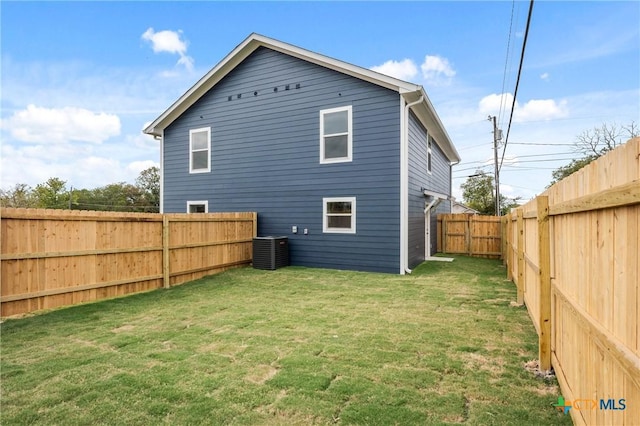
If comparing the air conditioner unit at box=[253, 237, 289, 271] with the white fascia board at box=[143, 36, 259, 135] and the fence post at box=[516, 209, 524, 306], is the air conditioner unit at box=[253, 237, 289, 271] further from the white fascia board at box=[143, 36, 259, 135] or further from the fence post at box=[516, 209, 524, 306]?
the fence post at box=[516, 209, 524, 306]

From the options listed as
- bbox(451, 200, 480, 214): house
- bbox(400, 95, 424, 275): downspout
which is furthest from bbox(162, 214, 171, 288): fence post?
bbox(451, 200, 480, 214): house

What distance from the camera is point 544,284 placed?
3.03 m

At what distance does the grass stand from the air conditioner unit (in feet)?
10.0

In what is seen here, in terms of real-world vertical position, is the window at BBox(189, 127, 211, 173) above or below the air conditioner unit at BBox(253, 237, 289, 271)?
above

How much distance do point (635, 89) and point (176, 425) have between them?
17.1m

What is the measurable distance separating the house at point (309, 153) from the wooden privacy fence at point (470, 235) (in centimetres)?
177

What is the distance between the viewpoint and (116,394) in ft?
8.89

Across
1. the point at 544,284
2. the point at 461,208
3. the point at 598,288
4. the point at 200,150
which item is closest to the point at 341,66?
the point at 200,150

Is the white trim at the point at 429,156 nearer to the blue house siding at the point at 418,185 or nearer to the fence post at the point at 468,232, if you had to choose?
the blue house siding at the point at 418,185

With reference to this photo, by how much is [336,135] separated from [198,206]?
18.1ft

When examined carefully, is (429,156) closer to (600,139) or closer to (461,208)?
(600,139)

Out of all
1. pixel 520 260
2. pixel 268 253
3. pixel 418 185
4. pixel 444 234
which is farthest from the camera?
pixel 444 234

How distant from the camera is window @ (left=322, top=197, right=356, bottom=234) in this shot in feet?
29.9

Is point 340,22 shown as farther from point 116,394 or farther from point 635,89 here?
point 116,394
